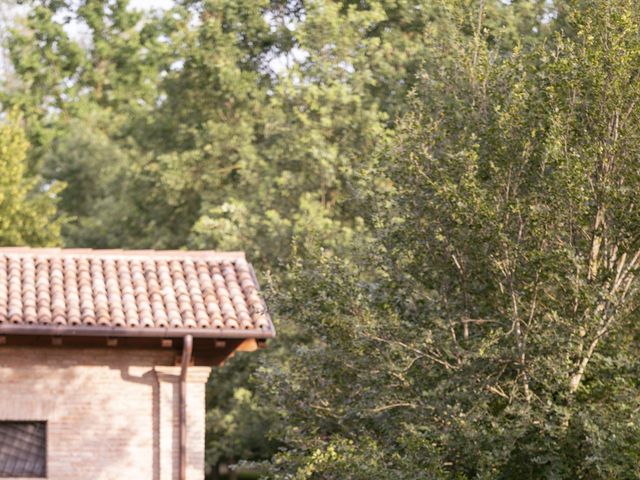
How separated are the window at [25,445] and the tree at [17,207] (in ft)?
49.1

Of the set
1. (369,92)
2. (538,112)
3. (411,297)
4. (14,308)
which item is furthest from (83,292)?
(369,92)

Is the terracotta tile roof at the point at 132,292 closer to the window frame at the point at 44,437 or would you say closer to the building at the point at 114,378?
the building at the point at 114,378

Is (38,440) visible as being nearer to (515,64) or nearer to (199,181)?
(515,64)

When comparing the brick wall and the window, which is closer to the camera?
the brick wall

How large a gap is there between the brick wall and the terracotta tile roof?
0.58 meters

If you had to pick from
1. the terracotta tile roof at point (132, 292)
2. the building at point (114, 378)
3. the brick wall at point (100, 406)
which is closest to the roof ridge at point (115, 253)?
the terracotta tile roof at point (132, 292)

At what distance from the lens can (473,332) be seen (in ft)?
53.6

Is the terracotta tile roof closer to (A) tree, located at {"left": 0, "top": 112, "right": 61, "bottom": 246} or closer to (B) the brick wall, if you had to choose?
(B) the brick wall

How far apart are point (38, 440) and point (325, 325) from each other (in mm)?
3475

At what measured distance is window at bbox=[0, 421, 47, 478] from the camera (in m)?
15.7

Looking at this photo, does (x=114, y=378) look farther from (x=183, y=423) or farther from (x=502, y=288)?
(x=502, y=288)

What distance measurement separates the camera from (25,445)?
15680 millimetres

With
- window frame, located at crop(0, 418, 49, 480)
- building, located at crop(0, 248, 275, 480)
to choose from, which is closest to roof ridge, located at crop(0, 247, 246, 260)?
building, located at crop(0, 248, 275, 480)

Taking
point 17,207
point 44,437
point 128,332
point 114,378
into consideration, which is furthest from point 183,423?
point 17,207
